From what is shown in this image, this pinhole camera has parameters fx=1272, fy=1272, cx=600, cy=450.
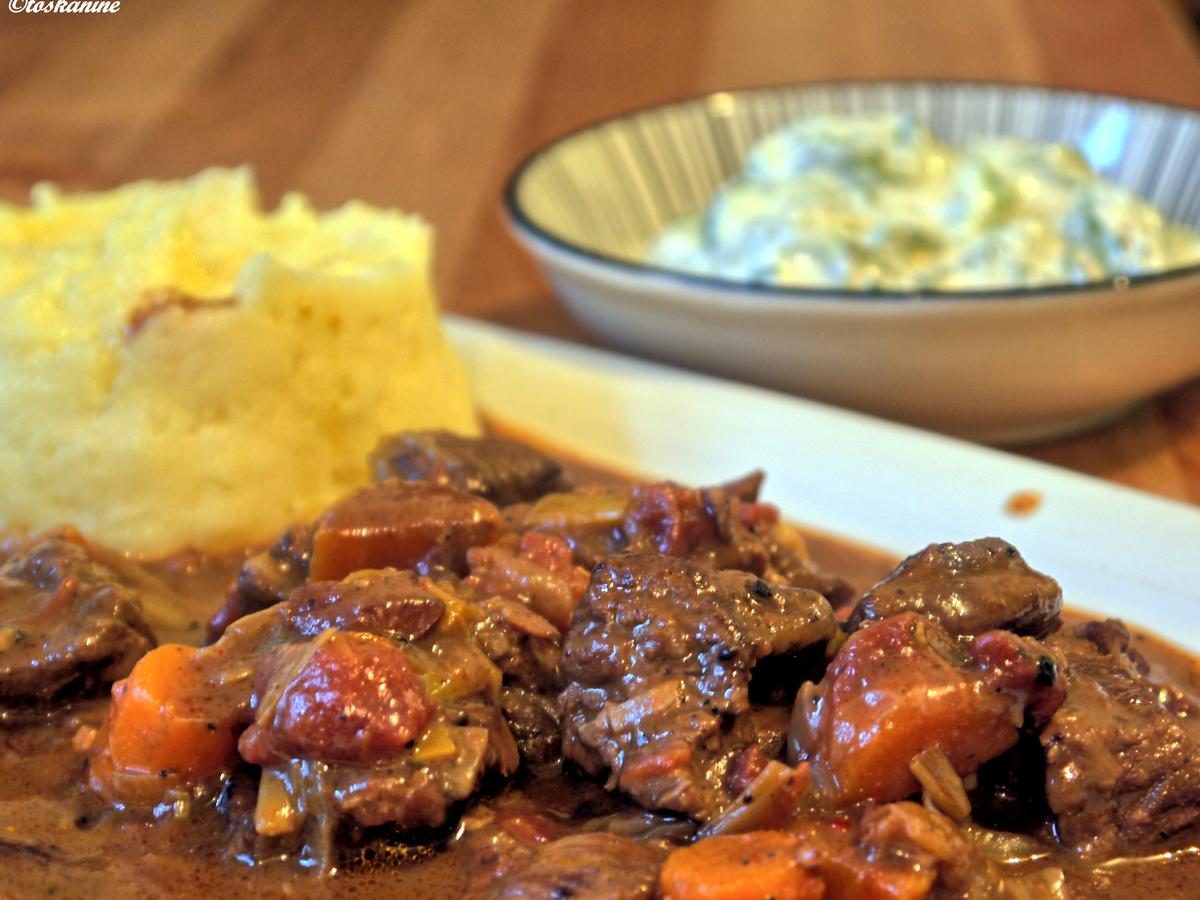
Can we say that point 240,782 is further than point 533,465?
No

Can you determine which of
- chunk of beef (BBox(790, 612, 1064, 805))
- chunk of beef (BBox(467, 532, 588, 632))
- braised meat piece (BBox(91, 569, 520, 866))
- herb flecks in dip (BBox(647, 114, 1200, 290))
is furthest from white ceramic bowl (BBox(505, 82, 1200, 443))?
braised meat piece (BBox(91, 569, 520, 866))

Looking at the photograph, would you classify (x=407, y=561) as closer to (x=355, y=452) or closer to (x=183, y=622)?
(x=183, y=622)

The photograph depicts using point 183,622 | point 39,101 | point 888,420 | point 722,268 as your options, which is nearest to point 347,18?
point 39,101

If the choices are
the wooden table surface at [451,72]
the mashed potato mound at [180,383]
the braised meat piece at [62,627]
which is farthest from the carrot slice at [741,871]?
the wooden table surface at [451,72]

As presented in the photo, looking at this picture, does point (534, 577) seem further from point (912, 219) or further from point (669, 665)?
point (912, 219)

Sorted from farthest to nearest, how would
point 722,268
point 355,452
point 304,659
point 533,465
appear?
point 722,268
point 355,452
point 533,465
point 304,659
